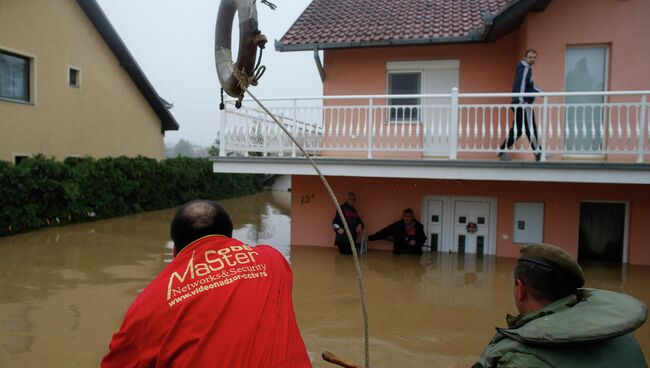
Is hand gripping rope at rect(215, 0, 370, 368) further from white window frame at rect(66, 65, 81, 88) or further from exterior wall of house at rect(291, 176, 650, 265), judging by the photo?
white window frame at rect(66, 65, 81, 88)

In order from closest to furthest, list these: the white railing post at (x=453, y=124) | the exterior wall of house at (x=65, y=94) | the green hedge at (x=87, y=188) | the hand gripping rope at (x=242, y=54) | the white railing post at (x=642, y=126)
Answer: the hand gripping rope at (x=242, y=54) < the white railing post at (x=642, y=126) < the white railing post at (x=453, y=124) < the green hedge at (x=87, y=188) < the exterior wall of house at (x=65, y=94)

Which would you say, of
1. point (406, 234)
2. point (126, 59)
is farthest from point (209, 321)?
point (126, 59)

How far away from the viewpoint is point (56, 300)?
6.80 m

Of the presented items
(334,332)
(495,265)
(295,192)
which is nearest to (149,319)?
(334,332)

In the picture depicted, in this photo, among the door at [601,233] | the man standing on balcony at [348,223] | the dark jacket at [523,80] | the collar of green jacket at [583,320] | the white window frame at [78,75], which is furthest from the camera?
the white window frame at [78,75]

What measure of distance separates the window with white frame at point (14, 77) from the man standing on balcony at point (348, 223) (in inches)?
386

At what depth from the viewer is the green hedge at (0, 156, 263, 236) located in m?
11.6

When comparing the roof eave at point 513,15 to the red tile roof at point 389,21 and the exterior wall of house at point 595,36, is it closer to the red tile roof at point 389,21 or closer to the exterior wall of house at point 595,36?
the exterior wall of house at point 595,36

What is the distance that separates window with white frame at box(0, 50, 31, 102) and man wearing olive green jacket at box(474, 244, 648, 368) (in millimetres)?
15002

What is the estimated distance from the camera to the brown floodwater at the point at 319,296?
5219 millimetres

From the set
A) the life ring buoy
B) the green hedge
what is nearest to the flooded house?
the green hedge

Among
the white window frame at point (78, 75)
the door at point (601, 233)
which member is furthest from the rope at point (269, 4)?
the white window frame at point (78, 75)

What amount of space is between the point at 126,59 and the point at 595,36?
1526 cm

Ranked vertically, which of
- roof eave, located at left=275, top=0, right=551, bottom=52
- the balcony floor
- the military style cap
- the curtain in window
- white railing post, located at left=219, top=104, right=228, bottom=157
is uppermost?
roof eave, located at left=275, top=0, right=551, bottom=52
